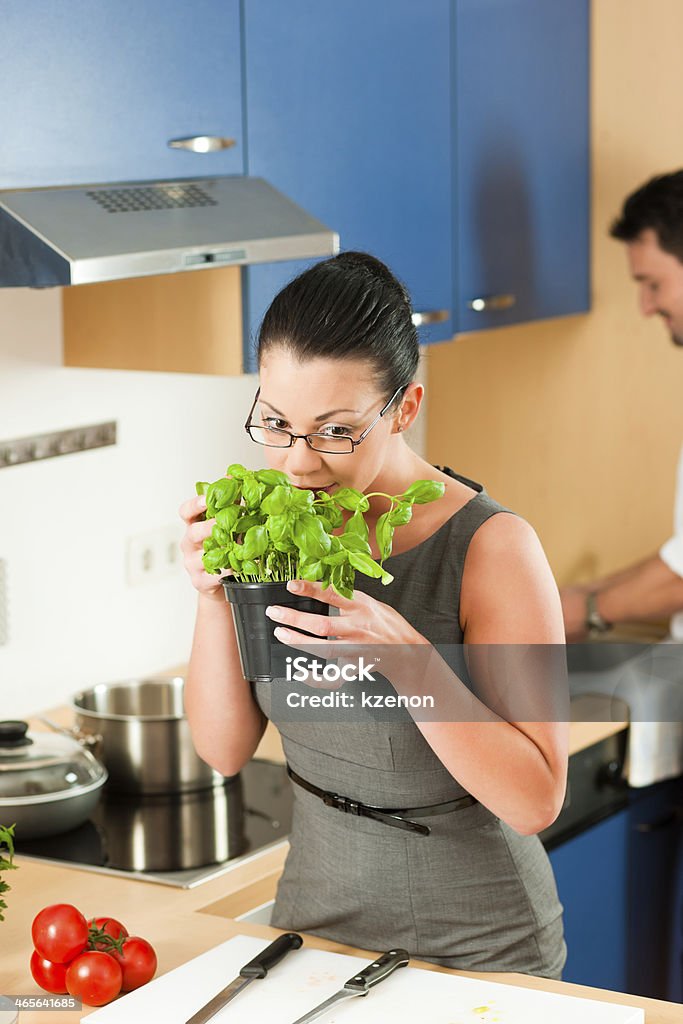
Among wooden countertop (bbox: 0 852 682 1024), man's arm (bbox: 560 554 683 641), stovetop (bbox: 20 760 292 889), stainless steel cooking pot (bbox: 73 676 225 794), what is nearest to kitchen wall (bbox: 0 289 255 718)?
stainless steel cooking pot (bbox: 73 676 225 794)

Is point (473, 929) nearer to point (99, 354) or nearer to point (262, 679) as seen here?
point (262, 679)

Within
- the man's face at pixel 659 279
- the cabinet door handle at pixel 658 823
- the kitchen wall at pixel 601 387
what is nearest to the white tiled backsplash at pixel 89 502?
the kitchen wall at pixel 601 387

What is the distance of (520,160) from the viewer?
2471 millimetres

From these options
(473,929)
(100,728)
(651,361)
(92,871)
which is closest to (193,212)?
(100,728)

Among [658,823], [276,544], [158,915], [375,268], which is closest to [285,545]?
[276,544]

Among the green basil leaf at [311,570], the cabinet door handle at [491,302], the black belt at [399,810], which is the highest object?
the cabinet door handle at [491,302]

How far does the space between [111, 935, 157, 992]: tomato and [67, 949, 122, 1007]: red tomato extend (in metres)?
0.02

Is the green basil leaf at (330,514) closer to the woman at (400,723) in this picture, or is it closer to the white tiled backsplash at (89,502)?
the woman at (400,723)

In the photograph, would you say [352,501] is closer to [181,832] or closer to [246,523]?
[246,523]

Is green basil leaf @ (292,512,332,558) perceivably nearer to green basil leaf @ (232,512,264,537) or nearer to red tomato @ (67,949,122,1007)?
green basil leaf @ (232,512,264,537)

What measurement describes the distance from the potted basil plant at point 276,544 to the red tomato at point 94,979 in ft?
1.05

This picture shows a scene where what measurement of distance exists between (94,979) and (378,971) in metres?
0.25

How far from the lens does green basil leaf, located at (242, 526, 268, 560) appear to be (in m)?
1.05

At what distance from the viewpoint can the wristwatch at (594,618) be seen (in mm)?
2576
